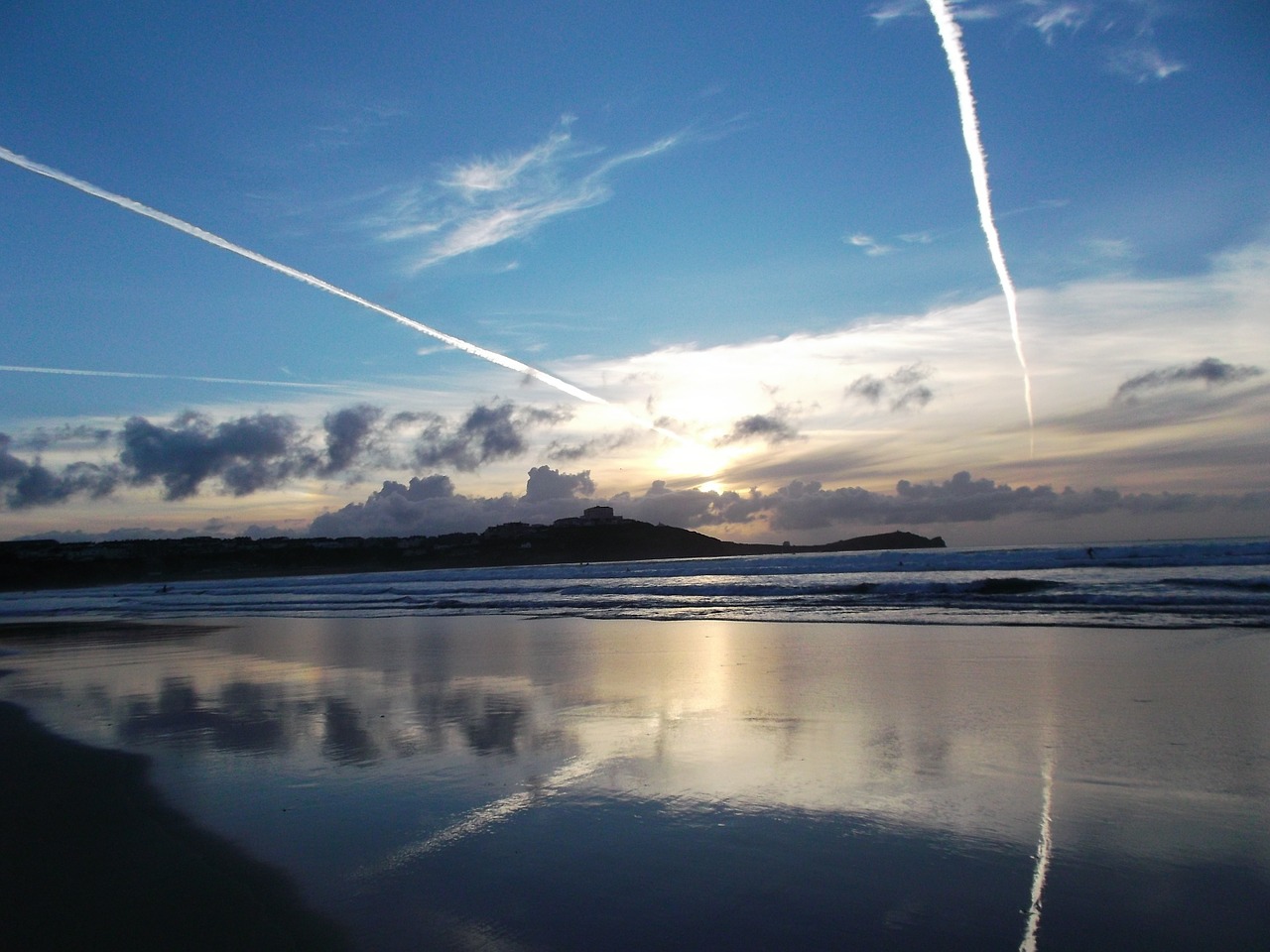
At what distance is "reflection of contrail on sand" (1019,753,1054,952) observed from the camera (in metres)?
3.36

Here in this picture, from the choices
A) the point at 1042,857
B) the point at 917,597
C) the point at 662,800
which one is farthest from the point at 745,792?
the point at 917,597

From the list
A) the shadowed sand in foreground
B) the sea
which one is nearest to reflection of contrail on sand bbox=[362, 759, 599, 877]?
the shadowed sand in foreground

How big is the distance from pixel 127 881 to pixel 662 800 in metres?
3.07

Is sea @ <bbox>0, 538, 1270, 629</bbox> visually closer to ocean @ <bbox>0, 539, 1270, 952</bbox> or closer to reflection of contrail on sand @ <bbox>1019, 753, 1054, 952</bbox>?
ocean @ <bbox>0, 539, 1270, 952</bbox>

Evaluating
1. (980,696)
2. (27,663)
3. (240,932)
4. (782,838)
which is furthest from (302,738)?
(27,663)

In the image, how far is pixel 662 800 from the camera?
5270mm

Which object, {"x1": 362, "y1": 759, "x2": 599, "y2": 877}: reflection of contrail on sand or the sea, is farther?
the sea

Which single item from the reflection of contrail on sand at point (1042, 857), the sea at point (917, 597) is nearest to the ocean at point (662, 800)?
the reflection of contrail on sand at point (1042, 857)

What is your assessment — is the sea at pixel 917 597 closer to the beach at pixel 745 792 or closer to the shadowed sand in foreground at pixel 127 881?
the beach at pixel 745 792

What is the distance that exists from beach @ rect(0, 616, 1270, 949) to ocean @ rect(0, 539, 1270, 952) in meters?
0.03

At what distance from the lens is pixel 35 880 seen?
4258 millimetres

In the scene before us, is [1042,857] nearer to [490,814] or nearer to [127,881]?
[490,814]

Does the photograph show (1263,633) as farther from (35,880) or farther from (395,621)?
(395,621)

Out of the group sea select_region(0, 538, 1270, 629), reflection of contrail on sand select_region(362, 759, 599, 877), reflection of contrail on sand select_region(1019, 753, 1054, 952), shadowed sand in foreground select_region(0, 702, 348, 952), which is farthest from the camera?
sea select_region(0, 538, 1270, 629)
